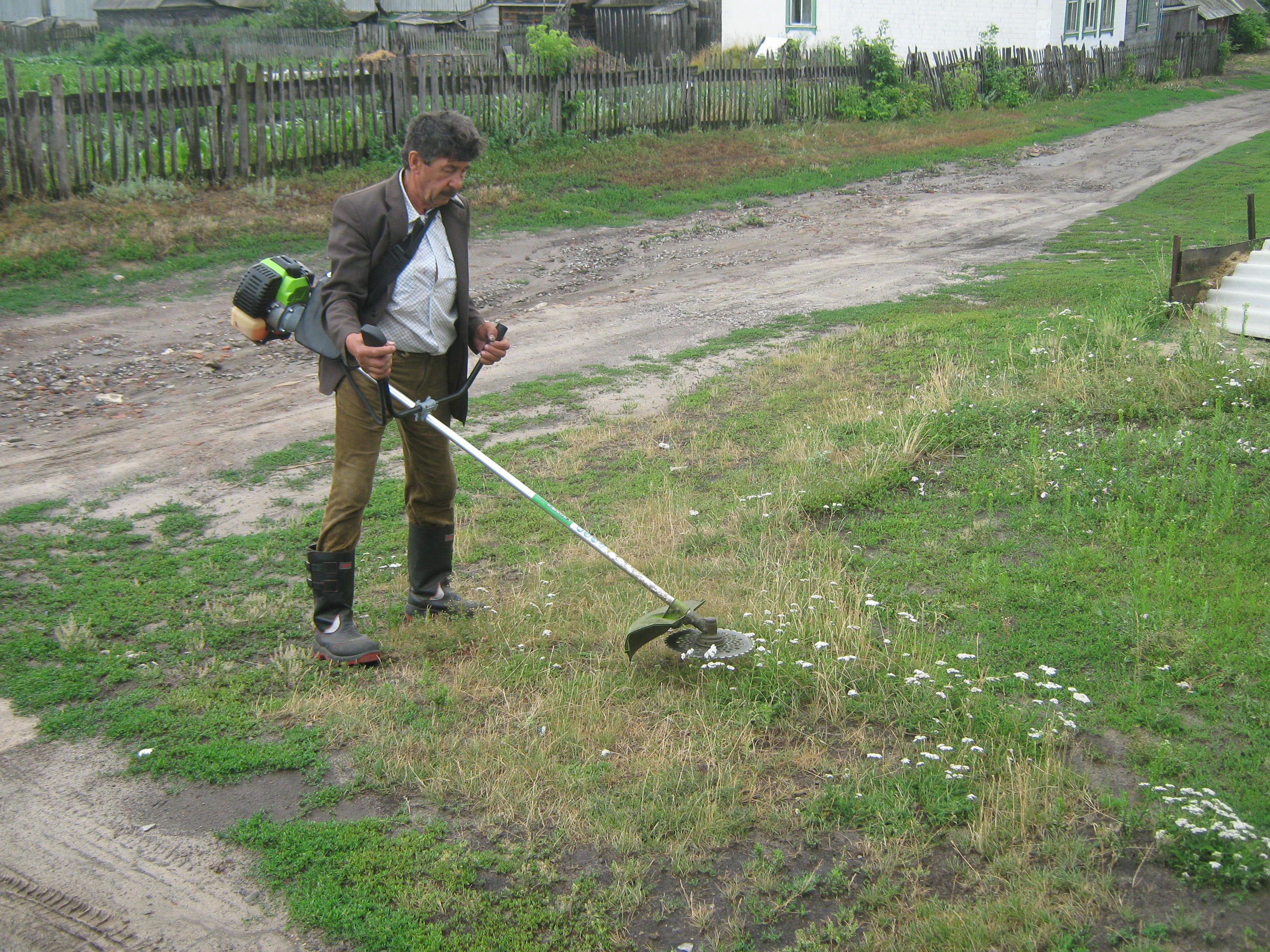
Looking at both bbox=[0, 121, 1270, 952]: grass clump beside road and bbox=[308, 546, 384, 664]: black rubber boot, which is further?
bbox=[308, 546, 384, 664]: black rubber boot

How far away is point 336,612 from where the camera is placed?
15.7 feet

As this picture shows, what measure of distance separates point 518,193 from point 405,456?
36.2 ft

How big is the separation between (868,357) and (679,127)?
1211cm

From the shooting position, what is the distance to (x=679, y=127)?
64.7ft

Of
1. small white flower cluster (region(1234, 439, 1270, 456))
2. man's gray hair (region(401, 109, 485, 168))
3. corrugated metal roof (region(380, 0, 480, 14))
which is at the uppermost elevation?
corrugated metal roof (region(380, 0, 480, 14))

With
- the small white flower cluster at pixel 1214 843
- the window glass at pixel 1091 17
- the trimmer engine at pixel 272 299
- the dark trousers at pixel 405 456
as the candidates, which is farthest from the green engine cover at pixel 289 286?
the window glass at pixel 1091 17

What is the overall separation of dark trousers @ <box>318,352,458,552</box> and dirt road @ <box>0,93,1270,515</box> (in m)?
2.43

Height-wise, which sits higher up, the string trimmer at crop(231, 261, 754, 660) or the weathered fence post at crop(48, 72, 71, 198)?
the weathered fence post at crop(48, 72, 71, 198)

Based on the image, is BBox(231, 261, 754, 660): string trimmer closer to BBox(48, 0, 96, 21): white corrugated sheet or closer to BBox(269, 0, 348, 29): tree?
BBox(269, 0, 348, 29): tree

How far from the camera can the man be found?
4543mm

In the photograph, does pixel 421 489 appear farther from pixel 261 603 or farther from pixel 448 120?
pixel 448 120

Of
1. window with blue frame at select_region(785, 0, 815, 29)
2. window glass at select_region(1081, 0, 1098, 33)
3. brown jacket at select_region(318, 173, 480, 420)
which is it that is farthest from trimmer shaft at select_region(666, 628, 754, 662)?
window glass at select_region(1081, 0, 1098, 33)

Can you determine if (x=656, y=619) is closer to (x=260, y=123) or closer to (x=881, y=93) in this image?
(x=260, y=123)

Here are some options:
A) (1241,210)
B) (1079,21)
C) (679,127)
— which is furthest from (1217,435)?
(1079,21)
